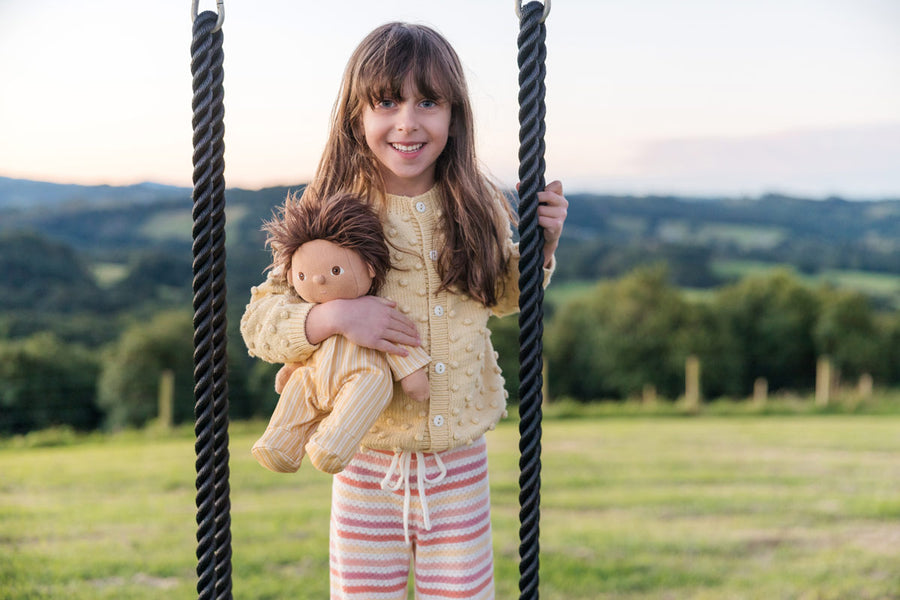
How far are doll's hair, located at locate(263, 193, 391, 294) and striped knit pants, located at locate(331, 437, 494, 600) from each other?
38 centimetres

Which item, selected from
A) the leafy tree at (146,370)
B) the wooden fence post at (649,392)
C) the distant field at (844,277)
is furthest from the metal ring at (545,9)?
the distant field at (844,277)

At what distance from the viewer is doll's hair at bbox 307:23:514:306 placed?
1.56 metres

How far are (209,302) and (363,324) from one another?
0.89 ft

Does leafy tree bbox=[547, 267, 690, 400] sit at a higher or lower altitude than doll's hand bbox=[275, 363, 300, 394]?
lower

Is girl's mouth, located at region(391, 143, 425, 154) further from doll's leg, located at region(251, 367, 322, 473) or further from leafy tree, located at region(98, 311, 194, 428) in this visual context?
leafy tree, located at region(98, 311, 194, 428)

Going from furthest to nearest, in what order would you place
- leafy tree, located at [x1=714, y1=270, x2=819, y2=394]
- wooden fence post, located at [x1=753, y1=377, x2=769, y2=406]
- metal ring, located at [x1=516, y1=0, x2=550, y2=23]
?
leafy tree, located at [x1=714, y1=270, x2=819, y2=394] → wooden fence post, located at [x1=753, y1=377, x2=769, y2=406] → metal ring, located at [x1=516, y1=0, x2=550, y2=23]

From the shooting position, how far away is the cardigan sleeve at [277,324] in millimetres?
1556

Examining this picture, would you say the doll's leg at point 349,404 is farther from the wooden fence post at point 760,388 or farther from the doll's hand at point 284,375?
the wooden fence post at point 760,388

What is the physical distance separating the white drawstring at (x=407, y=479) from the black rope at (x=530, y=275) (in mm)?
320

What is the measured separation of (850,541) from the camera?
494cm

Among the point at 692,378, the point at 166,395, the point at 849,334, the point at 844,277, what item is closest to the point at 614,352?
the point at 692,378

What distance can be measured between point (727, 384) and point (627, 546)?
41.2 feet

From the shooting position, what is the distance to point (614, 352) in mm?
17609

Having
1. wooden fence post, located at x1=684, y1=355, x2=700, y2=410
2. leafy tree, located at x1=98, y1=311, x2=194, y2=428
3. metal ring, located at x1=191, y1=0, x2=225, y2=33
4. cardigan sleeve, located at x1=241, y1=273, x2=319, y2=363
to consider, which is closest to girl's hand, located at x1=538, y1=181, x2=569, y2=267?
cardigan sleeve, located at x1=241, y1=273, x2=319, y2=363
